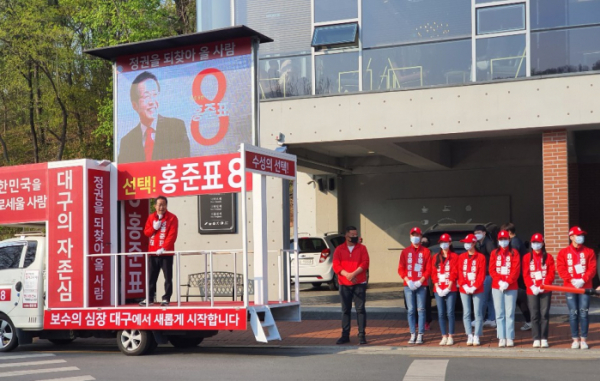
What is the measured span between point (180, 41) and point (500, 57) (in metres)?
5.92

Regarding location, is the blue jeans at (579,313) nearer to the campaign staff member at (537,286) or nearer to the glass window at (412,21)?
the campaign staff member at (537,286)

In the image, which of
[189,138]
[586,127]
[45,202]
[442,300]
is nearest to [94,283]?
[45,202]

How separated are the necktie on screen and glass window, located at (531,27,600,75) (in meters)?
6.94

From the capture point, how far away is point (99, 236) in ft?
40.3

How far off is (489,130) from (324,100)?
3227mm

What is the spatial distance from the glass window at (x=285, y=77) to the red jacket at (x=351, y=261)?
445cm

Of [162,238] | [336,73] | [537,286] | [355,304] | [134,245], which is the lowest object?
[355,304]

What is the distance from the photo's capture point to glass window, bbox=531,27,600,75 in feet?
45.8

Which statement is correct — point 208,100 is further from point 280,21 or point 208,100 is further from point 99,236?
point 280,21

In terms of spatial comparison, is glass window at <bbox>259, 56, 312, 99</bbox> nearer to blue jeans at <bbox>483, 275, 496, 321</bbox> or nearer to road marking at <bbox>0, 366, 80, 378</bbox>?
blue jeans at <bbox>483, 275, 496, 321</bbox>

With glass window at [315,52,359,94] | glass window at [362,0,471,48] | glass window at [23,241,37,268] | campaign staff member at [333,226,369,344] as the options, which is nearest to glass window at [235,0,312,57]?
glass window at [315,52,359,94]

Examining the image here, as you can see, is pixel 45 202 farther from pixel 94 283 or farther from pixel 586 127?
pixel 586 127

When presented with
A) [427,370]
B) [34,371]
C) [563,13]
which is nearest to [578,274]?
[427,370]

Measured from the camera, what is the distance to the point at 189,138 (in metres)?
12.6
